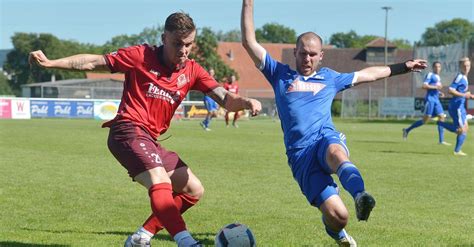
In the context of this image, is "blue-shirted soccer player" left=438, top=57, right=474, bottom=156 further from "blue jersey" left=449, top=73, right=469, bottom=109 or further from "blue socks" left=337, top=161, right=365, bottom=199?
"blue socks" left=337, top=161, right=365, bottom=199

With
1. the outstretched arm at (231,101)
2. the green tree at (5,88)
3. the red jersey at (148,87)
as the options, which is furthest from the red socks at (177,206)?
the green tree at (5,88)

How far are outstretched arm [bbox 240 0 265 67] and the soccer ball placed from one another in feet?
5.74

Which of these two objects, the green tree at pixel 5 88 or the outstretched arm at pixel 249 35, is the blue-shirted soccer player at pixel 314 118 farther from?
the green tree at pixel 5 88

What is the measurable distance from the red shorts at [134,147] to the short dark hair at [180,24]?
88 centimetres

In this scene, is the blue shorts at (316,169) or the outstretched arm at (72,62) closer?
the outstretched arm at (72,62)

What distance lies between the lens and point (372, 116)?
5962 centimetres

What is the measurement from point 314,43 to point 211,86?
3.33 feet

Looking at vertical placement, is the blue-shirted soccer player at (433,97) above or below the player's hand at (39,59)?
below

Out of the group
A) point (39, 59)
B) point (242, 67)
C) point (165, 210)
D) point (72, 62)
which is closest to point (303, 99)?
point (165, 210)

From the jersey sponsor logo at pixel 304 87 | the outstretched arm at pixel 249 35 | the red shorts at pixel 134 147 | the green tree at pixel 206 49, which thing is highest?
the green tree at pixel 206 49

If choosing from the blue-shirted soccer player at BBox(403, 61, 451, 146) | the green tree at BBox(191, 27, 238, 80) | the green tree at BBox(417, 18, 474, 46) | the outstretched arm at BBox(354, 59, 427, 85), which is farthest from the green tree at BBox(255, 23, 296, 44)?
the outstretched arm at BBox(354, 59, 427, 85)

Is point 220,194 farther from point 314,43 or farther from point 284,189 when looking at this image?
point 314,43

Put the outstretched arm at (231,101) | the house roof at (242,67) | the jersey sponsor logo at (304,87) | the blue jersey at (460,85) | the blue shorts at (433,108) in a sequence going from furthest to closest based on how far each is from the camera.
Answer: the house roof at (242,67), the blue shorts at (433,108), the blue jersey at (460,85), the jersey sponsor logo at (304,87), the outstretched arm at (231,101)

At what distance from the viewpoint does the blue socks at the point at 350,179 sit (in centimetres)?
583
